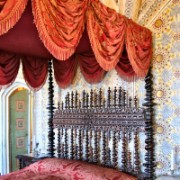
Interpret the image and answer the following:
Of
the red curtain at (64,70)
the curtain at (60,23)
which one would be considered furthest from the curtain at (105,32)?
the red curtain at (64,70)

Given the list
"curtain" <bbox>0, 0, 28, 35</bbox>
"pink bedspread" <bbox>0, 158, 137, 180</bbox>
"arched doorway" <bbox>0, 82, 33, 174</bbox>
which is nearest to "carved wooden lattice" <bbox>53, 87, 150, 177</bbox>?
"pink bedspread" <bbox>0, 158, 137, 180</bbox>

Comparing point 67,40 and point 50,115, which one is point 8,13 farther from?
point 50,115

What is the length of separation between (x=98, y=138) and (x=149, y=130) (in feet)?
2.91

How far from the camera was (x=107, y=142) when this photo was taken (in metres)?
3.84

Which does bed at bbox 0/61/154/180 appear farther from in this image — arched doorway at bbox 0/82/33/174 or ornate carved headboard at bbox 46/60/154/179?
arched doorway at bbox 0/82/33/174

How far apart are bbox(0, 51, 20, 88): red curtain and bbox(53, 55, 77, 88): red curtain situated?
27.2 inches

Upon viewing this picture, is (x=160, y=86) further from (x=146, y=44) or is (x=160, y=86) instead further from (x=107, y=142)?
(x=107, y=142)

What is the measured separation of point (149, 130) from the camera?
3.38 m

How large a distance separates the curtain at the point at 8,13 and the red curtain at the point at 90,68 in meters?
2.15

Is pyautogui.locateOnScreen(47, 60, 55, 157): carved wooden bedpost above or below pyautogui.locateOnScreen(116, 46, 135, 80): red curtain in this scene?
below

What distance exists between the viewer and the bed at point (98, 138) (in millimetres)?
3393

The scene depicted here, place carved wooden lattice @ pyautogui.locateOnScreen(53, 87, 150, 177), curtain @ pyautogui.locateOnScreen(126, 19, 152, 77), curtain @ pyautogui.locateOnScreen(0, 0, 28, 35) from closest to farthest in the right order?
curtain @ pyautogui.locateOnScreen(0, 0, 28, 35)
curtain @ pyautogui.locateOnScreen(126, 19, 152, 77)
carved wooden lattice @ pyautogui.locateOnScreen(53, 87, 150, 177)

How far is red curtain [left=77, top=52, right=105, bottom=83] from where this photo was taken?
3.97 metres

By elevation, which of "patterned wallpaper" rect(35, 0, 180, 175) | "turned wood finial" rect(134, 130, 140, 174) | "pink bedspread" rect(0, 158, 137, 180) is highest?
"patterned wallpaper" rect(35, 0, 180, 175)
